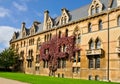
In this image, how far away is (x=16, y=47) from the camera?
74.2 metres

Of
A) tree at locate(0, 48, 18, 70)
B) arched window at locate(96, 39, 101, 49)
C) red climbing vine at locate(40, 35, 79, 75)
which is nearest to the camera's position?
arched window at locate(96, 39, 101, 49)

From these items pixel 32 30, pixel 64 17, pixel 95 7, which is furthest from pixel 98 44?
pixel 32 30

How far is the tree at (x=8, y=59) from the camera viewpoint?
2719 inches

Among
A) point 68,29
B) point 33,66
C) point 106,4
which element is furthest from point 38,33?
point 106,4

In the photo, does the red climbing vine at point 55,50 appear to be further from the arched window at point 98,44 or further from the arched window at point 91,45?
the arched window at point 98,44

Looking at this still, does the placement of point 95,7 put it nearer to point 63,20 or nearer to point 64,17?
point 64,17

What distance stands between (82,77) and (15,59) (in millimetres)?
30276

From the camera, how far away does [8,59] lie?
69.2 metres

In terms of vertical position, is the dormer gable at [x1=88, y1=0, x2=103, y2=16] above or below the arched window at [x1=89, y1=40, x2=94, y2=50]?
above

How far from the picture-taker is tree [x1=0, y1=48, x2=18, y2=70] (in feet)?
227

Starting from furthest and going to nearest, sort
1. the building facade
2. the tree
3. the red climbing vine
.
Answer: the tree → the red climbing vine → the building facade

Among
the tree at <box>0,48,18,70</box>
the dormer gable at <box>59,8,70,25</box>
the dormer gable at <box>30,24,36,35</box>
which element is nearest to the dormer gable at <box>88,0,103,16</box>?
the dormer gable at <box>59,8,70,25</box>

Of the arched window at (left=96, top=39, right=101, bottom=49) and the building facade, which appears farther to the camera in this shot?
the arched window at (left=96, top=39, right=101, bottom=49)

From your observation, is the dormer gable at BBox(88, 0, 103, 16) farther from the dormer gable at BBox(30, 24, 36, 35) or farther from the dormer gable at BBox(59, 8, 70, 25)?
the dormer gable at BBox(30, 24, 36, 35)
